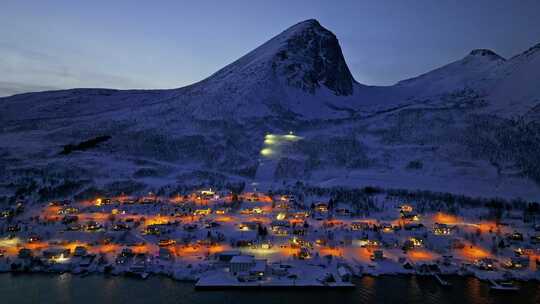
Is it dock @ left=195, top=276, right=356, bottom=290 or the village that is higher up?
the village

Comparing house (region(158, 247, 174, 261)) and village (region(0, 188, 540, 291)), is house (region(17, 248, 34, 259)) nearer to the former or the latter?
village (region(0, 188, 540, 291))

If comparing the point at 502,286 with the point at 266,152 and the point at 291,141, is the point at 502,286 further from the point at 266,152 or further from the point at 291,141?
the point at 291,141

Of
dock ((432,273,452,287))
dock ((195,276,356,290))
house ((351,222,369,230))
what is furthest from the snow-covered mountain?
dock ((195,276,356,290))

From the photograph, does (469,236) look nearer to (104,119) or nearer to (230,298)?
(230,298)

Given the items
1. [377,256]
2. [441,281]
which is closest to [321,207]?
[377,256]

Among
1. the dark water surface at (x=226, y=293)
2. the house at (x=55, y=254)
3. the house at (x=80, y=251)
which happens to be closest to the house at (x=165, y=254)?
the dark water surface at (x=226, y=293)

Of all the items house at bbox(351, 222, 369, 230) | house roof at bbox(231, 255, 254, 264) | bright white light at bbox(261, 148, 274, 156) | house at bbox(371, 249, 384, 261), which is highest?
bright white light at bbox(261, 148, 274, 156)
